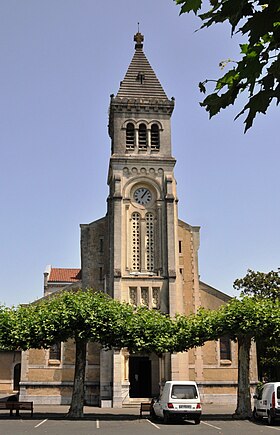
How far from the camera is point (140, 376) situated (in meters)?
43.0

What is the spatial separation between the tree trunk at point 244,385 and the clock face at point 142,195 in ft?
Answer: 57.6

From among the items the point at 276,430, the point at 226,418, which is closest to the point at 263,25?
the point at 276,430

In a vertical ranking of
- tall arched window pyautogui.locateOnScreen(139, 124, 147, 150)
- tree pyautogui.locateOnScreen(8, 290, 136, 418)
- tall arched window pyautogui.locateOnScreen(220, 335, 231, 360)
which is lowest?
tall arched window pyautogui.locateOnScreen(220, 335, 231, 360)

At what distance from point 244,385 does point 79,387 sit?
8484 millimetres

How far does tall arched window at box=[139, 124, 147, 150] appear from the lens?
1841 inches

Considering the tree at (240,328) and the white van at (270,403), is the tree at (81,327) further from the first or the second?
the white van at (270,403)

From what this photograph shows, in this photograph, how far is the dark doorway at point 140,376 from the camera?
42625 millimetres

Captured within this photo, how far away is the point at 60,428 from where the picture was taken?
75.6 feet

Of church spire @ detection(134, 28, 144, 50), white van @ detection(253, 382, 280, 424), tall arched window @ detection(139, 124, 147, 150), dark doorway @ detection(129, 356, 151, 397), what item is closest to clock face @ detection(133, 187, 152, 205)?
tall arched window @ detection(139, 124, 147, 150)

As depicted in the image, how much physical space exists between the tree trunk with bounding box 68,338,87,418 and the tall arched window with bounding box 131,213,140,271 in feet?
45.9

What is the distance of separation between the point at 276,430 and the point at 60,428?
28.2 ft

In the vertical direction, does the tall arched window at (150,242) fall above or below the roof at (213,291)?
above

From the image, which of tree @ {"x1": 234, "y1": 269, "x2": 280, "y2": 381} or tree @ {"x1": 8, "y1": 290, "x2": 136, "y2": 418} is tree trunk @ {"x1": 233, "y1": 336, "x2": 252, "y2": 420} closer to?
tree @ {"x1": 8, "y1": 290, "x2": 136, "y2": 418}

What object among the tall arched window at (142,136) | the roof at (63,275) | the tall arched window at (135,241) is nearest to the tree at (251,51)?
the tall arched window at (135,241)
